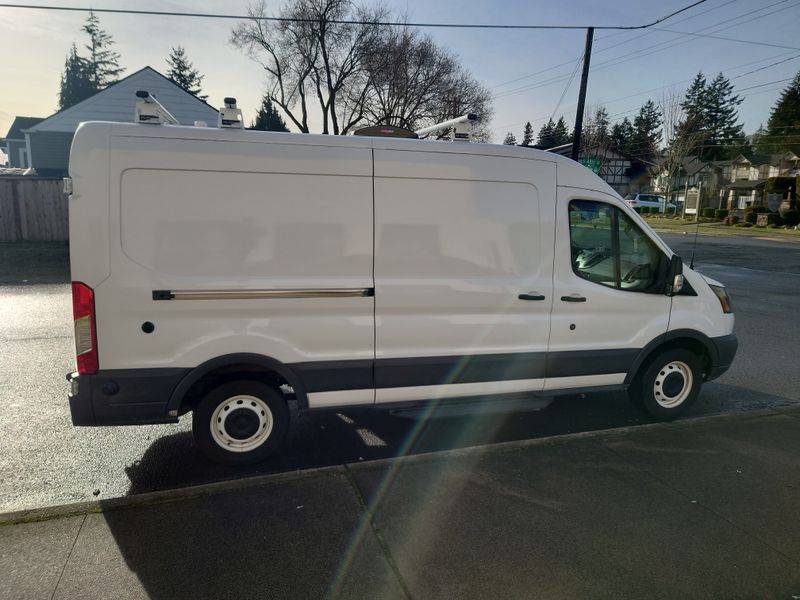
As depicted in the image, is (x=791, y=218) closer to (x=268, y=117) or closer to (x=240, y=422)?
(x=268, y=117)

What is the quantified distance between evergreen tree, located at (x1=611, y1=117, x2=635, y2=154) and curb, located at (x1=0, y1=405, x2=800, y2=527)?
66.5m

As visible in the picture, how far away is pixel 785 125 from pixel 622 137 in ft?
65.4

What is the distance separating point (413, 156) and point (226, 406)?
2.27 meters

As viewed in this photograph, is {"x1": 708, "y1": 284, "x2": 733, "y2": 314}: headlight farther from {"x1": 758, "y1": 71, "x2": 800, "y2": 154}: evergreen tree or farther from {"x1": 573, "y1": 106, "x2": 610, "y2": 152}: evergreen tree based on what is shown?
{"x1": 758, "y1": 71, "x2": 800, "y2": 154}: evergreen tree

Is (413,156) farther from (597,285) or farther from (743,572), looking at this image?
(743,572)

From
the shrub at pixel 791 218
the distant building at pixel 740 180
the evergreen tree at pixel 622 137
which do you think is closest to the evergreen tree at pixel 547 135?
the evergreen tree at pixel 622 137

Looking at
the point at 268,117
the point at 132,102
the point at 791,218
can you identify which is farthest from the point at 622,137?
the point at 132,102

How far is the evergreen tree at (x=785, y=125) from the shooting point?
64375mm

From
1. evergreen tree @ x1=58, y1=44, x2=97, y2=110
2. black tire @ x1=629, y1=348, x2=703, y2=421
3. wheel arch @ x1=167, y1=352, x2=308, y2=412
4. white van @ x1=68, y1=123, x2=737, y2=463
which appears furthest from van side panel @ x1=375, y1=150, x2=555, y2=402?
evergreen tree @ x1=58, y1=44, x2=97, y2=110

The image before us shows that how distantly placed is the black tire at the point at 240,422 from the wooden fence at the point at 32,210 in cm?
1600

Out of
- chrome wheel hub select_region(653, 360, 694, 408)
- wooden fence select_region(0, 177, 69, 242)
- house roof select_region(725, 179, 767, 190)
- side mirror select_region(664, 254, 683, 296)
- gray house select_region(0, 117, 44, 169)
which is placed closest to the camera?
side mirror select_region(664, 254, 683, 296)

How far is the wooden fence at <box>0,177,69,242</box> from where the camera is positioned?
16156mm

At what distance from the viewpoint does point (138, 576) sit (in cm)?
268

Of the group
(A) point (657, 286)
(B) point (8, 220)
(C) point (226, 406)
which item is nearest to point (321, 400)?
(C) point (226, 406)
